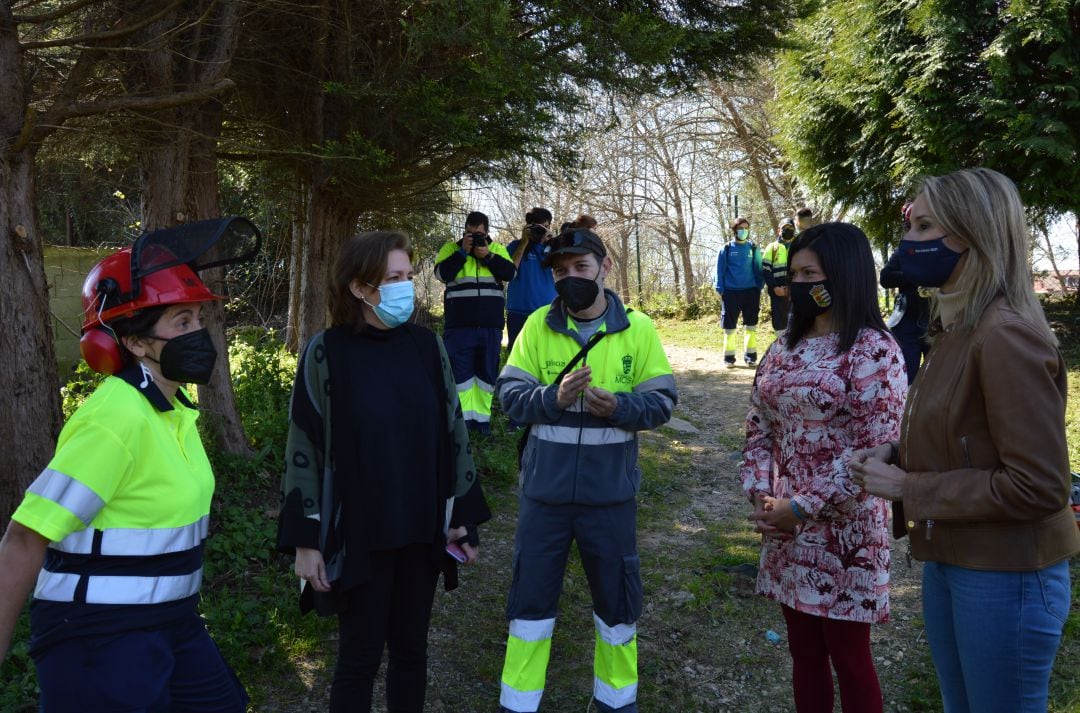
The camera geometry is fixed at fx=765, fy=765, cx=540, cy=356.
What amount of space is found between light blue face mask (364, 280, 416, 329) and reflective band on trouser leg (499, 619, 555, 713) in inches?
55.0

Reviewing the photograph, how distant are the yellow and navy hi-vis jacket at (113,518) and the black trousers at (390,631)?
0.76 meters

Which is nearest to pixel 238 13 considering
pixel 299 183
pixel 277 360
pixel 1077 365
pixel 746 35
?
pixel 299 183

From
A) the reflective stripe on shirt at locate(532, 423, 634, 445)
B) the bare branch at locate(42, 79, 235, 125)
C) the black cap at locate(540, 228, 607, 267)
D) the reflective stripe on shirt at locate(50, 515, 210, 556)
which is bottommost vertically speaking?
the reflective stripe on shirt at locate(50, 515, 210, 556)

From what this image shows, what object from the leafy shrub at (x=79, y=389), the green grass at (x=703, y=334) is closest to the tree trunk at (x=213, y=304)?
the leafy shrub at (x=79, y=389)

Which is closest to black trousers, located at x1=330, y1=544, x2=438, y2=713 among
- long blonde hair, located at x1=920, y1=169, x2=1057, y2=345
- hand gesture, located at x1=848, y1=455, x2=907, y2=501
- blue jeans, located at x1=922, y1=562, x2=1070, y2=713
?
hand gesture, located at x1=848, y1=455, x2=907, y2=501

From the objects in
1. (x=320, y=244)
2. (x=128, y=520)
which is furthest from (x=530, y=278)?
(x=128, y=520)

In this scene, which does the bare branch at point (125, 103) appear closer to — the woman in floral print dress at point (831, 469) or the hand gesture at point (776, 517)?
the woman in floral print dress at point (831, 469)

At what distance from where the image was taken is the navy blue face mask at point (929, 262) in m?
2.31

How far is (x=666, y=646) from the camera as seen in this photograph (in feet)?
14.4

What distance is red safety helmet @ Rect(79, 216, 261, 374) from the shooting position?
2230mm

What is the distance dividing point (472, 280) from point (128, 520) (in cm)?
557

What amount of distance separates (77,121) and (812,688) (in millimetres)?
5377

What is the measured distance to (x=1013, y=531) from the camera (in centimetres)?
211

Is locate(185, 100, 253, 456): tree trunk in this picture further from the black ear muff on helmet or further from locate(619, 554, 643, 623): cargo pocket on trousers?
locate(619, 554, 643, 623): cargo pocket on trousers
